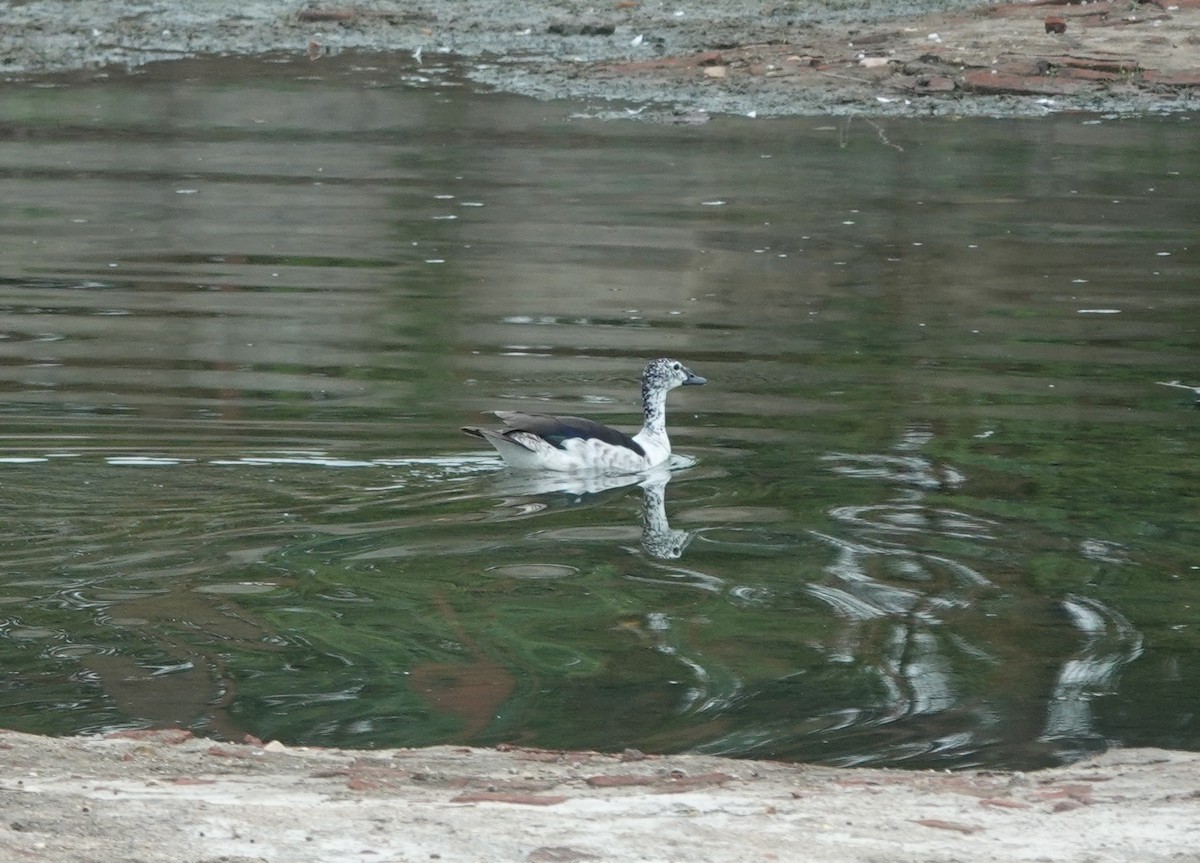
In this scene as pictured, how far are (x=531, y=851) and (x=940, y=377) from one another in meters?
7.20

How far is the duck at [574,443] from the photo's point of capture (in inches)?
380

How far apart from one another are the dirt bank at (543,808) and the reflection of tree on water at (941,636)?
1.93 ft

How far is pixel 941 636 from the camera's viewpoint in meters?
7.54

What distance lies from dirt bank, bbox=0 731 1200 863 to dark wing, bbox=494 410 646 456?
11.7 ft

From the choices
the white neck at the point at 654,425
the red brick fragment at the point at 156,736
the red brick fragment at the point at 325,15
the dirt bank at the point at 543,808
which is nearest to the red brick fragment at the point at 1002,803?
the dirt bank at the point at 543,808

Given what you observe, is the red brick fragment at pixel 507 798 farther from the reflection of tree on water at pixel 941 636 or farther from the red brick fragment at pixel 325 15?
the red brick fragment at pixel 325 15

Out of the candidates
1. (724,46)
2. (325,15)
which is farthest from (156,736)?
(325,15)

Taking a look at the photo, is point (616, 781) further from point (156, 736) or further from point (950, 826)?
point (156, 736)

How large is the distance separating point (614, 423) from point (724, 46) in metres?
11.7

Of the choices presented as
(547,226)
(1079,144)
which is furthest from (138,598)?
A: (1079,144)

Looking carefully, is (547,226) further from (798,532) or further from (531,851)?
(531,851)

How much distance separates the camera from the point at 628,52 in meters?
22.2

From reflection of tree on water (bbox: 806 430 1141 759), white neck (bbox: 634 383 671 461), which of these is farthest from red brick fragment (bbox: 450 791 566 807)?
white neck (bbox: 634 383 671 461)

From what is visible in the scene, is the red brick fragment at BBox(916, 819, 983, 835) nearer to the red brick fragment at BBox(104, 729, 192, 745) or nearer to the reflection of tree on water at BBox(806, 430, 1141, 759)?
the reflection of tree on water at BBox(806, 430, 1141, 759)
